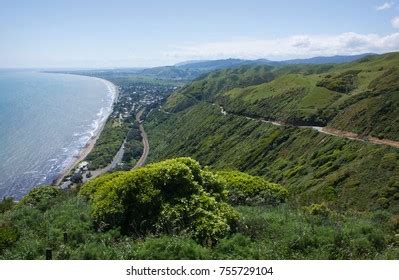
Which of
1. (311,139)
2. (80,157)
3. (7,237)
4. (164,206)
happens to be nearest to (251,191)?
(164,206)

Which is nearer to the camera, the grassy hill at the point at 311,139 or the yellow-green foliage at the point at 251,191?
the yellow-green foliage at the point at 251,191

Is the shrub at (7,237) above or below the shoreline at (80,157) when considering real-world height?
above

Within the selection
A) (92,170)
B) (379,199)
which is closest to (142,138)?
(92,170)

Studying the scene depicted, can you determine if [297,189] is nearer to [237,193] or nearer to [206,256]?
[237,193]

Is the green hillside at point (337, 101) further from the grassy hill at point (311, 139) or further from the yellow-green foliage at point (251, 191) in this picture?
the yellow-green foliage at point (251, 191)

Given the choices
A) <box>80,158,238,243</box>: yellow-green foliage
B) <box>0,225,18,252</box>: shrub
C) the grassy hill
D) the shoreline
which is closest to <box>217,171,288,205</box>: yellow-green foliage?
the grassy hill

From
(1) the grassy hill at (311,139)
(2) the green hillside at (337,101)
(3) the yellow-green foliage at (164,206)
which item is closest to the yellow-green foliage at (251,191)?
(1) the grassy hill at (311,139)

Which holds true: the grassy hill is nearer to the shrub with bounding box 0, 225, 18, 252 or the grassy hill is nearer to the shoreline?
the shrub with bounding box 0, 225, 18, 252
